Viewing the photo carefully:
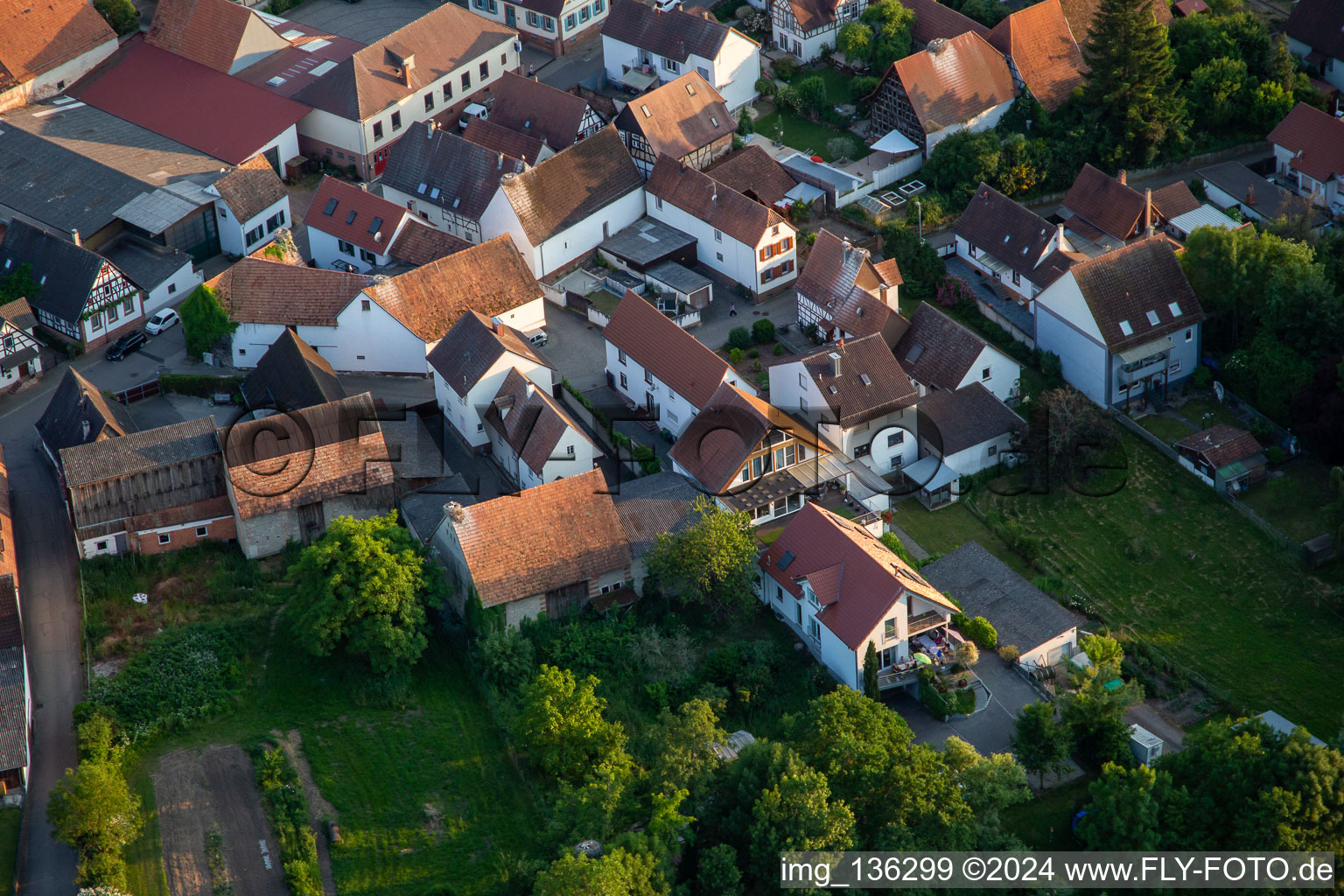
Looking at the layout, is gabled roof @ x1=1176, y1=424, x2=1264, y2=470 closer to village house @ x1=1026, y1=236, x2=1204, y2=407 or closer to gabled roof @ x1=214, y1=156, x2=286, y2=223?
village house @ x1=1026, y1=236, x2=1204, y2=407

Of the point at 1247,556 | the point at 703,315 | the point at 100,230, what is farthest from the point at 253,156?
the point at 1247,556

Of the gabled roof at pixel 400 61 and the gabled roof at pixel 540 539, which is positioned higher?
the gabled roof at pixel 400 61

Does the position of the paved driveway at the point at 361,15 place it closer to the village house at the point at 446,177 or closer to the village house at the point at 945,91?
the village house at the point at 446,177

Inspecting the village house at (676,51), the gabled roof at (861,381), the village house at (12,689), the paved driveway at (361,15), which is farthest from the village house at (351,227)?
the village house at (12,689)

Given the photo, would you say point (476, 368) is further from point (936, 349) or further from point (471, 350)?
point (936, 349)

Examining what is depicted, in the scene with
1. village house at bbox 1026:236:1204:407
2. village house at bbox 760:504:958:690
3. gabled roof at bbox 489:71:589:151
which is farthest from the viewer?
gabled roof at bbox 489:71:589:151

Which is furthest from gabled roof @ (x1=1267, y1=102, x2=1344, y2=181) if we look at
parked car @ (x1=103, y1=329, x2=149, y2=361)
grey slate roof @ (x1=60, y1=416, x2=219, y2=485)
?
parked car @ (x1=103, y1=329, x2=149, y2=361)
